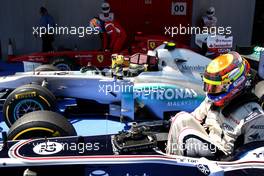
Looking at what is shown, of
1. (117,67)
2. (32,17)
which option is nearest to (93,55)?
(117,67)

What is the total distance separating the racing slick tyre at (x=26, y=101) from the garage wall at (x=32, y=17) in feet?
20.5

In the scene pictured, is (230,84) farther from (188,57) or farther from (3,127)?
(3,127)

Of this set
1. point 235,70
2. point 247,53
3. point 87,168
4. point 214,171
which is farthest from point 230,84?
point 247,53

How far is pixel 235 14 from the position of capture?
40.5 ft

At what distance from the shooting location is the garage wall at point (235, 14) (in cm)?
1204

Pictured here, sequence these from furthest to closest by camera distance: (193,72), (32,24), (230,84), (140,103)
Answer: (32,24)
(193,72)
(140,103)
(230,84)

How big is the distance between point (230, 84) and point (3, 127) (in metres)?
3.72

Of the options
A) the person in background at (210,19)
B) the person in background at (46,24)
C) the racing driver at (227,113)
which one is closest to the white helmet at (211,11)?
the person in background at (210,19)

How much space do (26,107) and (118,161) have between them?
106 inches

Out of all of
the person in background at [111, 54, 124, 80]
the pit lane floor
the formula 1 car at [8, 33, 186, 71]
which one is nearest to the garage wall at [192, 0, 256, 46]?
the formula 1 car at [8, 33, 186, 71]

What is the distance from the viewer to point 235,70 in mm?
3363

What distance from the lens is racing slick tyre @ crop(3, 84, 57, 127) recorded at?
540 cm

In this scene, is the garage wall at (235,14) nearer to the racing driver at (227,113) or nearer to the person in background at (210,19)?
the person in background at (210,19)

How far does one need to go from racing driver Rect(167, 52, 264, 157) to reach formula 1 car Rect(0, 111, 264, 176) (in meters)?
0.09
